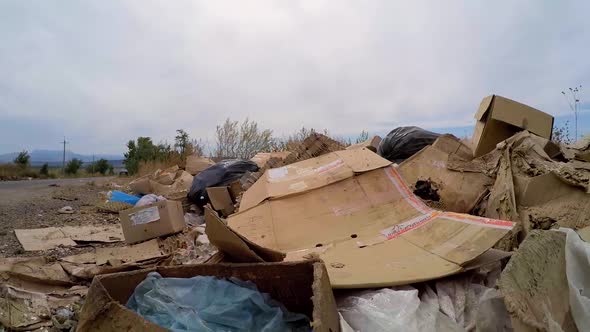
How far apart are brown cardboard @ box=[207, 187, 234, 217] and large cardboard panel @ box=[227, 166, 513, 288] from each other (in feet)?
4.02

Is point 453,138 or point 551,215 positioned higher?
point 453,138

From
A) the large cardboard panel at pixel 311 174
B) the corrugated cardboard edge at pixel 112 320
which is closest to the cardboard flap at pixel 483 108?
the large cardboard panel at pixel 311 174

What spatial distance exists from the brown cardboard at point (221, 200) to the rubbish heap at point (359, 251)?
19 millimetres

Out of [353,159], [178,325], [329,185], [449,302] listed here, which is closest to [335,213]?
[329,185]

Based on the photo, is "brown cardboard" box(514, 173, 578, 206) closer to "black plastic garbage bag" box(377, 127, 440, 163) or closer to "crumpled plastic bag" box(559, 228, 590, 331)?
"crumpled plastic bag" box(559, 228, 590, 331)

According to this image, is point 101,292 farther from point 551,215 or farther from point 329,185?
point 551,215

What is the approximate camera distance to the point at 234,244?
1.66 meters

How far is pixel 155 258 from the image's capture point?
2.72 meters

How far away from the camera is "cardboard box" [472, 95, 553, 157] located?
11.4 ft

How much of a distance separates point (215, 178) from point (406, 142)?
208cm

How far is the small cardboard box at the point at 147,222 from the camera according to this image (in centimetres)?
335

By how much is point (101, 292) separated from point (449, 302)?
1306mm

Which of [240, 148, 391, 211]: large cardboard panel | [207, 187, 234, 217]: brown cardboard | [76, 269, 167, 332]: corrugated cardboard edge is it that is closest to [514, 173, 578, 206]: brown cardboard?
[240, 148, 391, 211]: large cardboard panel

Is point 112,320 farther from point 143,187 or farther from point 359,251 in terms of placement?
point 143,187
